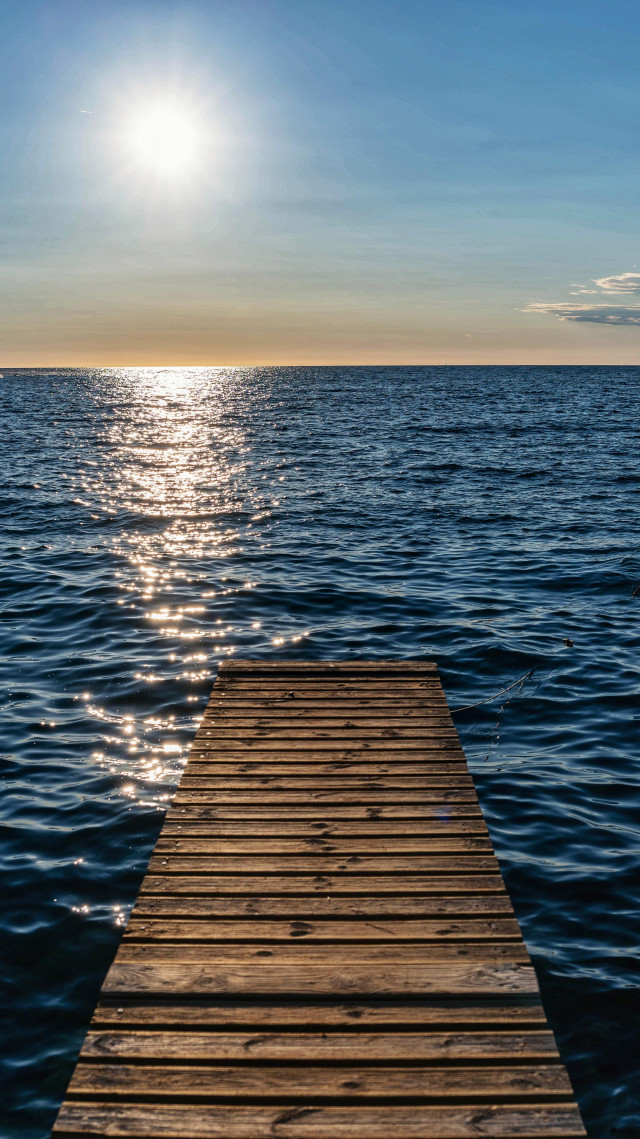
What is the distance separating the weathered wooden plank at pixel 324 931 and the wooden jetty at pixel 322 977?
0.01 meters

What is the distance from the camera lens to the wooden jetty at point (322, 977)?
3.59 m

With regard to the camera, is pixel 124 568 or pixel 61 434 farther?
pixel 61 434

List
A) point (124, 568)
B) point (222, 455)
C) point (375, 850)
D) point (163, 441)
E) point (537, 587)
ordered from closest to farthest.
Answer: point (375, 850), point (537, 587), point (124, 568), point (222, 455), point (163, 441)

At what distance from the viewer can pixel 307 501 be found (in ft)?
83.5

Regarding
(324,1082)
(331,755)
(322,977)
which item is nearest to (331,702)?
(331,755)

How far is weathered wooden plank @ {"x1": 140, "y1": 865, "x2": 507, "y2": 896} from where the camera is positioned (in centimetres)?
512

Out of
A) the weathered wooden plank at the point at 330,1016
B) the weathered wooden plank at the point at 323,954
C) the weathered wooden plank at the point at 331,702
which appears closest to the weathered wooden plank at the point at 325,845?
the weathered wooden plank at the point at 323,954

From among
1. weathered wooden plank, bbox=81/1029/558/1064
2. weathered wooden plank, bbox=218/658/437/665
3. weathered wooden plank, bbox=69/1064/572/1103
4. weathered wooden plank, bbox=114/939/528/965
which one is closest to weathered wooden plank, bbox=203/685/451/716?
weathered wooden plank, bbox=218/658/437/665

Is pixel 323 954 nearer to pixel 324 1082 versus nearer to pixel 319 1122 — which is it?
pixel 324 1082

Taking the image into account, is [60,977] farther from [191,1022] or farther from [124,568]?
[124,568]

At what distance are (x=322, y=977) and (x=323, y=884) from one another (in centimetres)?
88

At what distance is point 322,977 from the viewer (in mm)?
4344

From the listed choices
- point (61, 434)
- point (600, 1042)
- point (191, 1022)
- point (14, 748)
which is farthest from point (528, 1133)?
point (61, 434)

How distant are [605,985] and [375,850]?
1806mm
